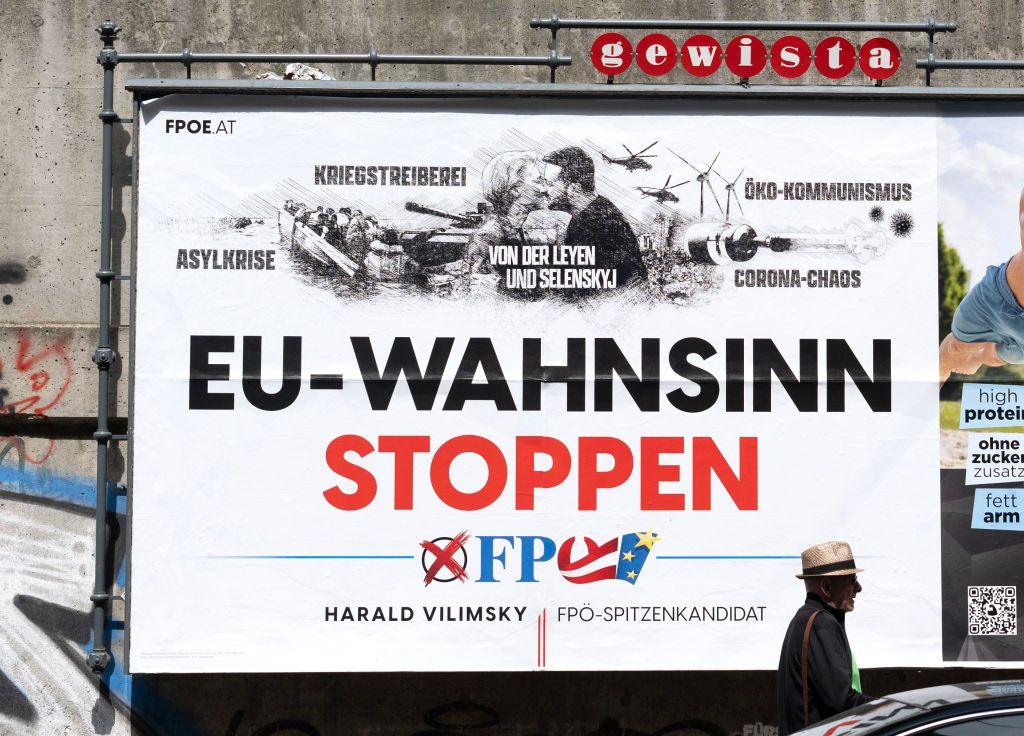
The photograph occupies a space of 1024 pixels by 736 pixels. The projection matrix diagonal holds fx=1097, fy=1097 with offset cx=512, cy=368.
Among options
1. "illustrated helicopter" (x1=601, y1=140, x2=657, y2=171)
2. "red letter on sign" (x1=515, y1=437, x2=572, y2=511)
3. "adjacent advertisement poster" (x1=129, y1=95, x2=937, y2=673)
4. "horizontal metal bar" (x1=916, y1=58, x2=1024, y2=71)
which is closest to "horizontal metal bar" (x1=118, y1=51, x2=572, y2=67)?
"adjacent advertisement poster" (x1=129, y1=95, x2=937, y2=673)

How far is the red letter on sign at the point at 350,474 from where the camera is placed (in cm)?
628

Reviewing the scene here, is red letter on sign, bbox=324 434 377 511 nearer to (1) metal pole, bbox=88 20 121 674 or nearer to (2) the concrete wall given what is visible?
(2) the concrete wall

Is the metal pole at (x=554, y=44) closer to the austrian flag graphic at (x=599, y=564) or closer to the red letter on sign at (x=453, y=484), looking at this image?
the red letter on sign at (x=453, y=484)

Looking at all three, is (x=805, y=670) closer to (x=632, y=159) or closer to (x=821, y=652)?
(x=821, y=652)

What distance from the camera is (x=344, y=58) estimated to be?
6535 millimetres

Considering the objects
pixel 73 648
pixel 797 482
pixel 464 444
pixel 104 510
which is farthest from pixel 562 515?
pixel 73 648

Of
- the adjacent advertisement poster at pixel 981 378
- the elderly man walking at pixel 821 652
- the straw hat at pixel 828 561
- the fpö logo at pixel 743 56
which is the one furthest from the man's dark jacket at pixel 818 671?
the fpö logo at pixel 743 56

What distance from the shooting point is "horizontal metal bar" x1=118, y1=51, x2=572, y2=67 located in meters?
6.48

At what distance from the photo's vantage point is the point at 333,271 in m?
6.34

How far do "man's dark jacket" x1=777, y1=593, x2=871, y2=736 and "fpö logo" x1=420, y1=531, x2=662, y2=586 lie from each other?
1595 mm

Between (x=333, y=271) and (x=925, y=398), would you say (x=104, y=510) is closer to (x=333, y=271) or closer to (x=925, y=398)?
(x=333, y=271)

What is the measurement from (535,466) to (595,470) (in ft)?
1.14

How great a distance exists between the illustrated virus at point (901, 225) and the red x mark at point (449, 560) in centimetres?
305

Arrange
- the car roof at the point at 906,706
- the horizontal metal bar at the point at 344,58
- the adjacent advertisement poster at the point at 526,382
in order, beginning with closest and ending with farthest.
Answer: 1. the car roof at the point at 906,706
2. the adjacent advertisement poster at the point at 526,382
3. the horizontal metal bar at the point at 344,58
